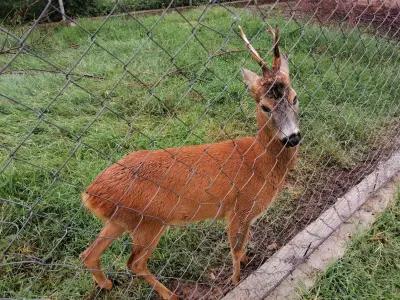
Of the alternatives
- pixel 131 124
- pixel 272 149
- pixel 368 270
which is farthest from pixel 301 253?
pixel 131 124

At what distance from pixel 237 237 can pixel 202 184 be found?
455 millimetres

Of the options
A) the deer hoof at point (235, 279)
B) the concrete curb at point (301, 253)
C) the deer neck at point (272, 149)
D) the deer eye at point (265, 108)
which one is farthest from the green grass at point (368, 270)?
the deer eye at point (265, 108)

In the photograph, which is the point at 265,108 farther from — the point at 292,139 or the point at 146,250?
the point at 146,250

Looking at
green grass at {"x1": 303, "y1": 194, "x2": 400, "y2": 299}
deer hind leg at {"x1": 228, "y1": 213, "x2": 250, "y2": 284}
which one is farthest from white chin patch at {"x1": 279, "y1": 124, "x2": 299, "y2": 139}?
green grass at {"x1": 303, "y1": 194, "x2": 400, "y2": 299}

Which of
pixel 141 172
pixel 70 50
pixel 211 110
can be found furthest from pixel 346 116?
pixel 70 50

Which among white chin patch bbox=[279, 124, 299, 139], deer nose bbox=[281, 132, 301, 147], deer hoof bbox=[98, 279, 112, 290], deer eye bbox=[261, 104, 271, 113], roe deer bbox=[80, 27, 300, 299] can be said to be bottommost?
deer hoof bbox=[98, 279, 112, 290]

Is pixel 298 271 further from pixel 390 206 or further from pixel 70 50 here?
pixel 70 50

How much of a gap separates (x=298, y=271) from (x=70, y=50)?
17.3ft

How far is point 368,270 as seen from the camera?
2789 mm

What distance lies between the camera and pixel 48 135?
4.32m

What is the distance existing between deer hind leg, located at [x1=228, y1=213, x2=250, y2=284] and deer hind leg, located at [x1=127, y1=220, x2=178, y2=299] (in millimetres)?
403

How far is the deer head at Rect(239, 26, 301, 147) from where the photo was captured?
2.78 metres

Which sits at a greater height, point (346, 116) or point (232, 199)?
point (232, 199)

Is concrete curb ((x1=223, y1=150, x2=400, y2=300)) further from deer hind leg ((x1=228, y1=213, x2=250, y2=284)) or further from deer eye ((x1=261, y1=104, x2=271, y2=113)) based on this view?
deer eye ((x1=261, y1=104, x2=271, y2=113))
